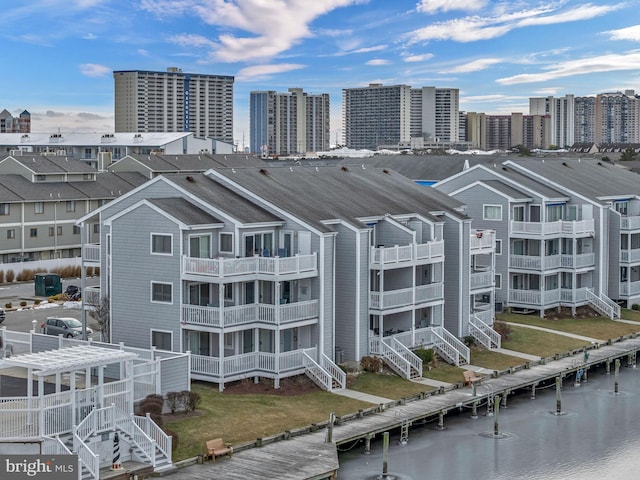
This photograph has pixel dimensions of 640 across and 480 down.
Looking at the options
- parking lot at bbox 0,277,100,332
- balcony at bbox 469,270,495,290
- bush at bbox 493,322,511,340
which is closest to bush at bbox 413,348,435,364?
balcony at bbox 469,270,495,290

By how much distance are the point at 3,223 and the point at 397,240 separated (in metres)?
43.5

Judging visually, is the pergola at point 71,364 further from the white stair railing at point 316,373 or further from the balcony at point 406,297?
the balcony at point 406,297

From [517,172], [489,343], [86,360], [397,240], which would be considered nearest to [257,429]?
[86,360]

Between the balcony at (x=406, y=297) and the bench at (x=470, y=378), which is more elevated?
the balcony at (x=406, y=297)

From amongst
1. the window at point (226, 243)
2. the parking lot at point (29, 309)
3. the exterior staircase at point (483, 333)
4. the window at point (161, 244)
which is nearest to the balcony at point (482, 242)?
the exterior staircase at point (483, 333)

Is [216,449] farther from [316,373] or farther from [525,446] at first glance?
[525,446]

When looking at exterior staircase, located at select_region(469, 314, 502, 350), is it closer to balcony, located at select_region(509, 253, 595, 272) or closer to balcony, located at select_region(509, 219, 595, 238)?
balcony, located at select_region(509, 253, 595, 272)

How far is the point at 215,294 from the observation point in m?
46.2

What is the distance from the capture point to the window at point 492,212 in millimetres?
68000

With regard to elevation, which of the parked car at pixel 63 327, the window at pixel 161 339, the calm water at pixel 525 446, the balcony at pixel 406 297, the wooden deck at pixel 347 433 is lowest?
the calm water at pixel 525 446

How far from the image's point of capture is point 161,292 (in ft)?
152

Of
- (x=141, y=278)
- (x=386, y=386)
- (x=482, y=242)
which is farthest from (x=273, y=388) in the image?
(x=482, y=242)

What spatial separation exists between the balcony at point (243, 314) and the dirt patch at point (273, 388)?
247 centimetres

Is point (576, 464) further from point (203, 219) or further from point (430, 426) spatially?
point (203, 219)
